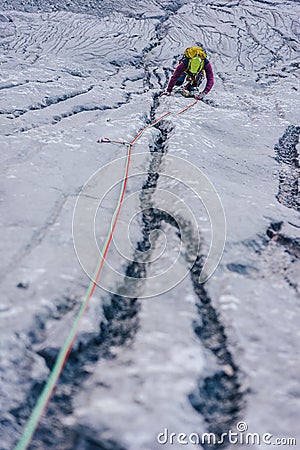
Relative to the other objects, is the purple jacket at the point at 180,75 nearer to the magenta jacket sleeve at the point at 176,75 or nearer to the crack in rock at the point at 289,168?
the magenta jacket sleeve at the point at 176,75

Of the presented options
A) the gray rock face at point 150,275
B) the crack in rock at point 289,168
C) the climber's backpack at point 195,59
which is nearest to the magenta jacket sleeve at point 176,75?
the climber's backpack at point 195,59

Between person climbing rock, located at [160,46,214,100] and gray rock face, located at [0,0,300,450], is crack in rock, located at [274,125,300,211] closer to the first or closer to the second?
gray rock face, located at [0,0,300,450]

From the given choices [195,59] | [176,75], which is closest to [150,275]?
[176,75]

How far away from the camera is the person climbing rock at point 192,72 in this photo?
4629mm

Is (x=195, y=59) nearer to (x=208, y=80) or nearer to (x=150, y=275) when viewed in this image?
(x=208, y=80)

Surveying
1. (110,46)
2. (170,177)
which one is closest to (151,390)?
(170,177)

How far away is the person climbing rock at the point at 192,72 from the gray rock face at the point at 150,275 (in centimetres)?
31

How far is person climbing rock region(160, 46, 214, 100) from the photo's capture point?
463cm

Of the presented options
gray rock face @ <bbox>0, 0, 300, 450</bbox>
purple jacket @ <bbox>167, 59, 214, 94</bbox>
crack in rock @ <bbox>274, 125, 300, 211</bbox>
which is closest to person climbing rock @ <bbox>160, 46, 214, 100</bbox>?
purple jacket @ <bbox>167, 59, 214, 94</bbox>

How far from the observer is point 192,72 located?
15.6 feet

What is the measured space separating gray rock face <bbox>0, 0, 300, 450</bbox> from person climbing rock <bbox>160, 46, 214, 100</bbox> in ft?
1.03

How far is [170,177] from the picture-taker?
104 inches

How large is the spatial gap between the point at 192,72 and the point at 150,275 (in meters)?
3.75

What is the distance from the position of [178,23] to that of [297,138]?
5214 millimetres
